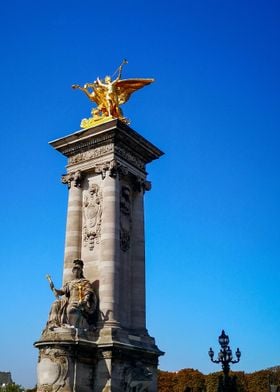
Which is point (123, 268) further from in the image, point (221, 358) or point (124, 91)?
point (124, 91)

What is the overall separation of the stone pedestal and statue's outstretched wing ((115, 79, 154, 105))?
7.31 feet

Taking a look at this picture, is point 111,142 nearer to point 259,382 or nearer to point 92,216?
point 92,216

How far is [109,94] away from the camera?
2216 cm

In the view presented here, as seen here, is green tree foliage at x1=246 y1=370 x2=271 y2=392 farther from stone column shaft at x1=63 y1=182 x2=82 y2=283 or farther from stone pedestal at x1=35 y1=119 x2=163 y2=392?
stone column shaft at x1=63 y1=182 x2=82 y2=283

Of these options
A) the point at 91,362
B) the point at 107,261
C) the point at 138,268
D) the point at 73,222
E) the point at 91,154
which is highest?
the point at 91,154

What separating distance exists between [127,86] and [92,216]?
242 inches

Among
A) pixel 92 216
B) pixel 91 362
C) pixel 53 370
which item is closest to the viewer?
pixel 53 370

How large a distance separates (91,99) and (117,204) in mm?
5358

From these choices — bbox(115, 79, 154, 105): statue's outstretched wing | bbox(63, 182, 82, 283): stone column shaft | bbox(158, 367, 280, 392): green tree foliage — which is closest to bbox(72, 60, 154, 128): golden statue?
bbox(115, 79, 154, 105): statue's outstretched wing

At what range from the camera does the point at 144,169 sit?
884 inches

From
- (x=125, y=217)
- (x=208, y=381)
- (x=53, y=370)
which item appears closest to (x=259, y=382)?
(x=208, y=381)

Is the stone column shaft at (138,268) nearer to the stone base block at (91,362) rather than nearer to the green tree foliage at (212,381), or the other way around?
the stone base block at (91,362)

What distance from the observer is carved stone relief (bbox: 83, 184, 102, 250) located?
1997 centimetres

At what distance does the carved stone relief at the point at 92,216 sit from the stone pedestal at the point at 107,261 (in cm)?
4
